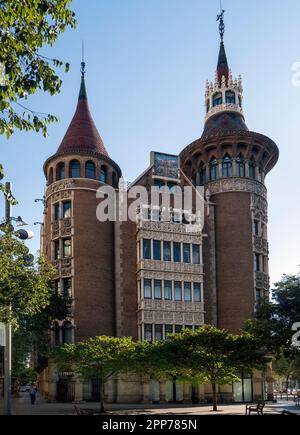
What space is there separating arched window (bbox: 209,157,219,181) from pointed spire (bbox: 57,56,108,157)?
10.5m

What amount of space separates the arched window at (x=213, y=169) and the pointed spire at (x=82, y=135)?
10457 mm

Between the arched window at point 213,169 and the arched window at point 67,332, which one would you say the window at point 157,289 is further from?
the arched window at point 213,169

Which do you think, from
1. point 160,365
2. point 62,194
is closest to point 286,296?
point 160,365

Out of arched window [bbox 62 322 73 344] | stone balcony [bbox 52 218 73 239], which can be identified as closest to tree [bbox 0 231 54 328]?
arched window [bbox 62 322 73 344]

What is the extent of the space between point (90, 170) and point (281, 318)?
21.5 meters

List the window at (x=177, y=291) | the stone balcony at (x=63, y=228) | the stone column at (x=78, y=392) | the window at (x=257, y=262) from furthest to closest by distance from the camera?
the window at (x=257, y=262), the window at (x=177, y=291), the stone balcony at (x=63, y=228), the stone column at (x=78, y=392)

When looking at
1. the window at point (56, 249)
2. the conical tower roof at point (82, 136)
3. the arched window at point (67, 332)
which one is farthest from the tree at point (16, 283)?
the conical tower roof at point (82, 136)

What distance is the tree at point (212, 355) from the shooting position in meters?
35.9

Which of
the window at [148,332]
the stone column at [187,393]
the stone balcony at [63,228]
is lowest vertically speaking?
the stone column at [187,393]

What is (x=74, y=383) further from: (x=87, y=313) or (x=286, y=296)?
Result: (x=286, y=296)

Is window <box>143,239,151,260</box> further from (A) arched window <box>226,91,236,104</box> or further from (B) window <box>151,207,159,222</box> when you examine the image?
(A) arched window <box>226,91,236,104</box>

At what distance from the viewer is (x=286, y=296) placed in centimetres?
3659

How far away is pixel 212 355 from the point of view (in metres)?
35.8

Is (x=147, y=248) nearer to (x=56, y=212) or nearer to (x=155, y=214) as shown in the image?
(x=155, y=214)
